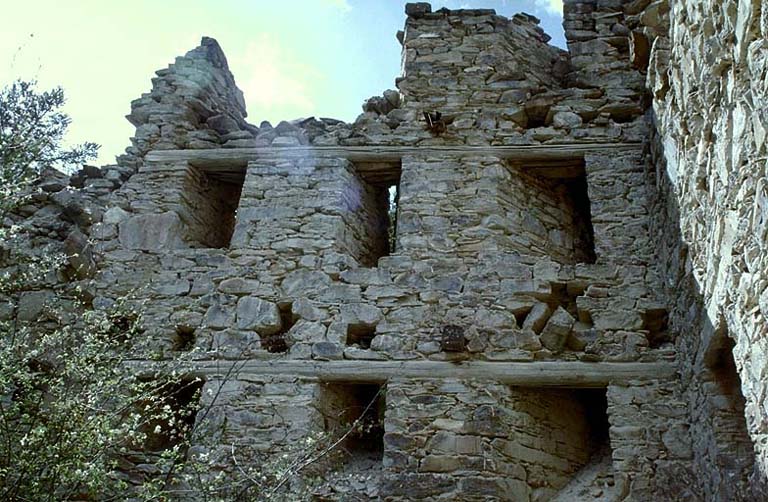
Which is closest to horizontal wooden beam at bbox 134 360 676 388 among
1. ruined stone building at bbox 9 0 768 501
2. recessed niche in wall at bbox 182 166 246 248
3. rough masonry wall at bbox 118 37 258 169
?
ruined stone building at bbox 9 0 768 501

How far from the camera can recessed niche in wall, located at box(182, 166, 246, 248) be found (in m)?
6.53

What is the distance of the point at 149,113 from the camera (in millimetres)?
7023

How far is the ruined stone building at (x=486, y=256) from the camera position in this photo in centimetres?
407

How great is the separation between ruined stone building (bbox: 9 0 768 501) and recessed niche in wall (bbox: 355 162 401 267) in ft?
0.08

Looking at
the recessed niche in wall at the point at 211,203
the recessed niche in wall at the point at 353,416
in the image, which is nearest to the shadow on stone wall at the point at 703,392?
the recessed niche in wall at the point at 353,416

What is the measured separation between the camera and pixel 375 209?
676 centimetres

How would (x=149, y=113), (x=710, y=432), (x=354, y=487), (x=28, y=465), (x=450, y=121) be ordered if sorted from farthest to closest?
(x=149, y=113), (x=450, y=121), (x=354, y=487), (x=710, y=432), (x=28, y=465)

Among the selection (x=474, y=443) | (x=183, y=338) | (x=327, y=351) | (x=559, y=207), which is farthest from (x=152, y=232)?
(x=559, y=207)

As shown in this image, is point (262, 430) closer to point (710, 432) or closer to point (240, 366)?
point (240, 366)

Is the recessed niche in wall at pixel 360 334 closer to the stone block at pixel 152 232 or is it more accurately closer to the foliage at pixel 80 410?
the foliage at pixel 80 410

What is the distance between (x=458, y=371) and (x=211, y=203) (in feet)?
10.3

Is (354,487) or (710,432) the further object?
(354,487)

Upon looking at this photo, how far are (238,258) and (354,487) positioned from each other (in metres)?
2.16

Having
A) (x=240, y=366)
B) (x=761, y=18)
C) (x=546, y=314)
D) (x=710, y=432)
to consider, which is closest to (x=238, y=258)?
(x=240, y=366)
